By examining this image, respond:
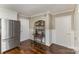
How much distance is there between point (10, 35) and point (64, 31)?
2.03m

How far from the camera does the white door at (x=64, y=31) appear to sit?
9.62 feet

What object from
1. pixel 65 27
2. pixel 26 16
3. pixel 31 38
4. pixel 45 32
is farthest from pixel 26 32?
pixel 65 27

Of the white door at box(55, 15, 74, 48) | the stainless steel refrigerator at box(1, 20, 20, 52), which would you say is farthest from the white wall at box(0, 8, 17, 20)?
the white door at box(55, 15, 74, 48)

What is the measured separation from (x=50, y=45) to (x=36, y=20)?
45.0 inches

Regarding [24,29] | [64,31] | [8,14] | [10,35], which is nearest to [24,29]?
[24,29]

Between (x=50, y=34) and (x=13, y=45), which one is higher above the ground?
(x=50, y=34)

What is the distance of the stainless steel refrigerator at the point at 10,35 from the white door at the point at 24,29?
15cm

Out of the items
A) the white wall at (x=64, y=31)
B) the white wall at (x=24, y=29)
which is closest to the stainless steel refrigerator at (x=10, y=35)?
the white wall at (x=24, y=29)

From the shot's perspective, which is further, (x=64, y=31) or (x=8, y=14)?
(x=64, y=31)

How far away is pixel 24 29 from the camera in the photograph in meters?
3.04

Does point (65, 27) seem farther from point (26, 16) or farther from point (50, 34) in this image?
point (26, 16)

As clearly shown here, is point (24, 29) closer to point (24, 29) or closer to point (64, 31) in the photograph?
point (24, 29)

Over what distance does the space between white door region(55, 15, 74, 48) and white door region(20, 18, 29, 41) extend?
3.83ft

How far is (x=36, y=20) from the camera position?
3.28 m
